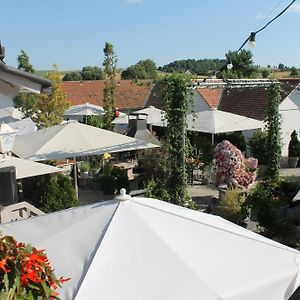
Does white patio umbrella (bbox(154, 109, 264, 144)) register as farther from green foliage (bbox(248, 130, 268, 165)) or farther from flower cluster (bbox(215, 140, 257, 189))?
flower cluster (bbox(215, 140, 257, 189))

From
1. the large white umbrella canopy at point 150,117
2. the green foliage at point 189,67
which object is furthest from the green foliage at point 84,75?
the large white umbrella canopy at point 150,117

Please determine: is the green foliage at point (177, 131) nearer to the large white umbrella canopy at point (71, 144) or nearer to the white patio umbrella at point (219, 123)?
the large white umbrella canopy at point (71, 144)

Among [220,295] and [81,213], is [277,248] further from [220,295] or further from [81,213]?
[81,213]

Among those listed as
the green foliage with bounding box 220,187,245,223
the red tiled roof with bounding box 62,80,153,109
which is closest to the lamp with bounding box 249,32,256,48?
the green foliage with bounding box 220,187,245,223

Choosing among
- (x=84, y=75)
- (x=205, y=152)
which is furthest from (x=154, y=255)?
(x=84, y=75)

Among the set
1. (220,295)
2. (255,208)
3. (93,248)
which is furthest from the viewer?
(255,208)

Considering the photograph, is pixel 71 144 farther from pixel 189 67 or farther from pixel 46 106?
pixel 189 67

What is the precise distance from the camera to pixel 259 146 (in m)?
18.7

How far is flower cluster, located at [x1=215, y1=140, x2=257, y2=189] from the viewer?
11.8 metres

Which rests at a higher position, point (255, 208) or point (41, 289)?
point (41, 289)

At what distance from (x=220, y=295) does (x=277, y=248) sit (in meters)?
1.05

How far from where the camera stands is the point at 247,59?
56625mm

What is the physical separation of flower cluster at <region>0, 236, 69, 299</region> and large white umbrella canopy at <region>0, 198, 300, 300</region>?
4.03 ft

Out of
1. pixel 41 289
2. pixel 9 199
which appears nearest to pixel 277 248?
pixel 41 289
